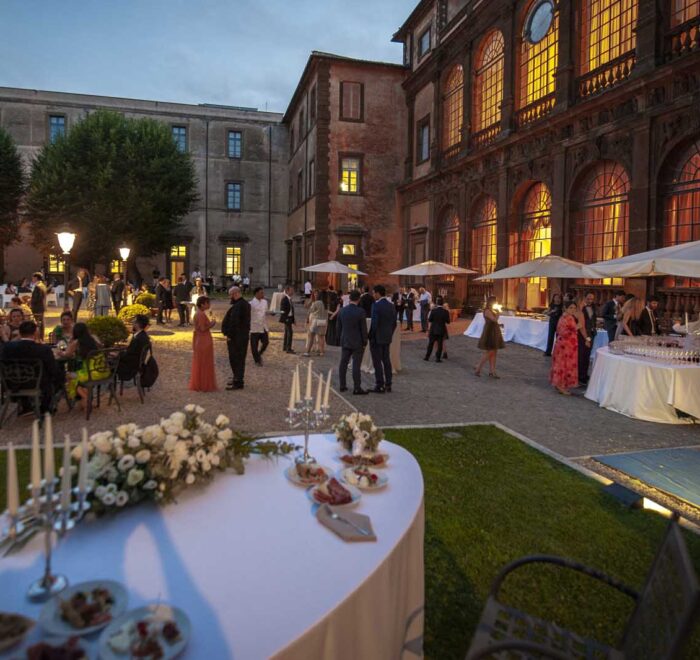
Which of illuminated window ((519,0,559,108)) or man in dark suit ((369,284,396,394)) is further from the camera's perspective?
illuminated window ((519,0,559,108))

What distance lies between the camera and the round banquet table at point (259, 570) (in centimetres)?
188

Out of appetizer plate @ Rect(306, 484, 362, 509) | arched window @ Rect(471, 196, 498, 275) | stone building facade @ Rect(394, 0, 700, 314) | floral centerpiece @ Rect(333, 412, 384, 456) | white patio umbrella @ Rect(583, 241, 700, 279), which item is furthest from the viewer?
arched window @ Rect(471, 196, 498, 275)

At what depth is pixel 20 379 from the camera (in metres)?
7.31

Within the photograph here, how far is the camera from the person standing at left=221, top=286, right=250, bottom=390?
9898mm

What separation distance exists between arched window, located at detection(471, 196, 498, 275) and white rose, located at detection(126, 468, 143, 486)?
823 inches

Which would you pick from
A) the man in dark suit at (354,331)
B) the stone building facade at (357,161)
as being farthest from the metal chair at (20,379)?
the stone building facade at (357,161)

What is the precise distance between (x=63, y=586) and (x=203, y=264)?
4322 centimetres

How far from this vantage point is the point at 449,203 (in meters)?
25.8

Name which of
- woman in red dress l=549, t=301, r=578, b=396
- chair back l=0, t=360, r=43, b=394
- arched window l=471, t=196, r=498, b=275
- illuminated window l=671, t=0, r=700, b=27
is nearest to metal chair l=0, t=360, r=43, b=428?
chair back l=0, t=360, r=43, b=394

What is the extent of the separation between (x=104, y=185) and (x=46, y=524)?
3313 cm

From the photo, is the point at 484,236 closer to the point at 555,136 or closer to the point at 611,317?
the point at 555,136

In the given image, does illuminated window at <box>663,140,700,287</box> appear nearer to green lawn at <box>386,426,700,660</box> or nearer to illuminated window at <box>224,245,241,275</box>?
green lawn at <box>386,426,700,660</box>

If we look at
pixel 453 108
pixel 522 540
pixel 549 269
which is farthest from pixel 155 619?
pixel 453 108

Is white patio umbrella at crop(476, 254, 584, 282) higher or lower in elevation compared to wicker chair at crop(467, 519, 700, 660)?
higher
